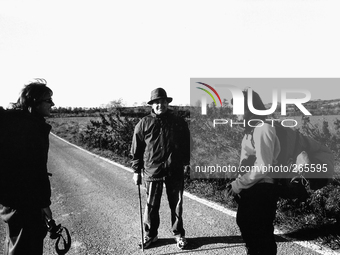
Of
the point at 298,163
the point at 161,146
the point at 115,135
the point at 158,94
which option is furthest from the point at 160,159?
the point at 115,135

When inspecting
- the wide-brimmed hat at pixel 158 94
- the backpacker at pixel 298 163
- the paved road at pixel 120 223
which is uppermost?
the wide-brimmed hat at pixel 158 94

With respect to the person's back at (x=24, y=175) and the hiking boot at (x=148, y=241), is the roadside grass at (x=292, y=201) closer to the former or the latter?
the hiking boot at (x=148, y=241)

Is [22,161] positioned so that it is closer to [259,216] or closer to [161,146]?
[161,146]

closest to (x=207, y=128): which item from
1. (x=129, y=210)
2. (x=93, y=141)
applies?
(x=129, y=210)

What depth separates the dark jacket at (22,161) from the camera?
88.7 inches

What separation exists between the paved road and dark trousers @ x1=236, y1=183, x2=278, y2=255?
845mm

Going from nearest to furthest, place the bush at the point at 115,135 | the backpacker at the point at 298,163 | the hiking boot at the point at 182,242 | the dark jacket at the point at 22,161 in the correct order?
the dark jacket at the point at 22,161 < the backpacker at the point at 298,163 < the hiking boot at the point at 182,242 < the bush at the point at 115,135

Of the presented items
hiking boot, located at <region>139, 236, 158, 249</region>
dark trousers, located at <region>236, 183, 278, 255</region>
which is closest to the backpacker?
dark trousers, located at <region>236, 183, 278, 255</region>

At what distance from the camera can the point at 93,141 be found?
15508mm

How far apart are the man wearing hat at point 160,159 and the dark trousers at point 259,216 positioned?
127cm

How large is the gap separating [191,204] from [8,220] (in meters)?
3.47

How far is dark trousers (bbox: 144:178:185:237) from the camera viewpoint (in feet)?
12.7

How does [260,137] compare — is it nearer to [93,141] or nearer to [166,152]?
[166,152]

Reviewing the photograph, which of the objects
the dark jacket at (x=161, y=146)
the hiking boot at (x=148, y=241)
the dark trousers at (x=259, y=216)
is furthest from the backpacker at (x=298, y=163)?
the hiking boot at (x=148, y=241)
